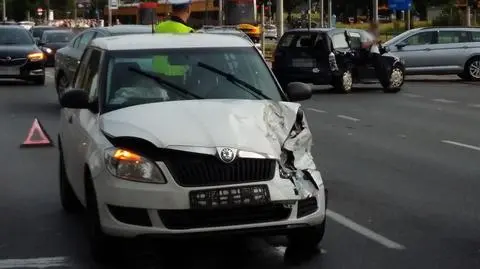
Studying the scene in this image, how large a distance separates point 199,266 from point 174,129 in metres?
1.00

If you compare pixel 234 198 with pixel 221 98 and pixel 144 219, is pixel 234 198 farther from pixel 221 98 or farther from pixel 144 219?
pixel 221 98

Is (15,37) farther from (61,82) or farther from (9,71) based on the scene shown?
(61,82)

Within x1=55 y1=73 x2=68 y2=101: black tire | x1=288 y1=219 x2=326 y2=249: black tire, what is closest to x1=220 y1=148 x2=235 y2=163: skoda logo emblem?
x1=288 y1=219 x2=326 y2=249: black tire

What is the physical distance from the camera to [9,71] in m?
23.9

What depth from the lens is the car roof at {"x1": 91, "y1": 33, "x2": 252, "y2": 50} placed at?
732cm

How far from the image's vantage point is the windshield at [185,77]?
276 inches

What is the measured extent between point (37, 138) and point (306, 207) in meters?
7.49

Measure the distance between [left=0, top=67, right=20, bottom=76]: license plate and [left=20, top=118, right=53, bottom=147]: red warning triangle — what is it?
37.5 feet

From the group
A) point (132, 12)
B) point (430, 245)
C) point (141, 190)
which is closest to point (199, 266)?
point (141, 190)

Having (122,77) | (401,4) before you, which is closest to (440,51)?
(401,4)

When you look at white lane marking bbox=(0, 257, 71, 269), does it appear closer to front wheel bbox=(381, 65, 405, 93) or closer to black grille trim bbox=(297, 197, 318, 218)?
black grille trim bbox=(297, 197, 318, 218)

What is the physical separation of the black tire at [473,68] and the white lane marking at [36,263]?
71.4ft

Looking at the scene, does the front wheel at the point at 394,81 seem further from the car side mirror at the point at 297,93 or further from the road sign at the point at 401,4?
the road sign at the point at 401,4

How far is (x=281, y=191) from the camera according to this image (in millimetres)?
6031
